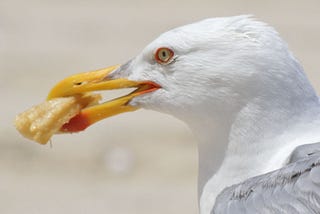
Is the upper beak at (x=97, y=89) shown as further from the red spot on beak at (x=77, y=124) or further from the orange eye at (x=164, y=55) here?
the orange eye at (x=164, y=55)

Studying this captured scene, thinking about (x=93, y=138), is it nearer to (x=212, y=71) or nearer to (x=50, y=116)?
(x=50, y=116)

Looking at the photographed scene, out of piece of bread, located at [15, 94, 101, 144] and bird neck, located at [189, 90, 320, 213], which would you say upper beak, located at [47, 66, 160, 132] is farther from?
bird neck, located at [189, 90, 320, 213]

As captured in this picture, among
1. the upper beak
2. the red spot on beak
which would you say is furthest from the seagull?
the red spot on beak

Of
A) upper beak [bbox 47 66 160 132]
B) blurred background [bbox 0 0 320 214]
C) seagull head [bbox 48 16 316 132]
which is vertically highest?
seagull head [bbox 48 16 316 132]

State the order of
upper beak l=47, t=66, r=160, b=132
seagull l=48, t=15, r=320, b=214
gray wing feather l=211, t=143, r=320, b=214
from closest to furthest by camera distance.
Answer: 1. gray wing feather l=211, t=143, r=320, b=214
2. seagull l=48, t=15, r=320, b=214
3. upper beak l=47, t=66, r=160, b=132

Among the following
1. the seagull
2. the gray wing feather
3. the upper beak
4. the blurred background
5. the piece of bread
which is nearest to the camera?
the gray wing feather

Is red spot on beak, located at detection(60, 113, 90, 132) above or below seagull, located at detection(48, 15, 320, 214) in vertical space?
below

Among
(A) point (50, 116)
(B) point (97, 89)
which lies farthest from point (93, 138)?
(B) point (97, 89)
